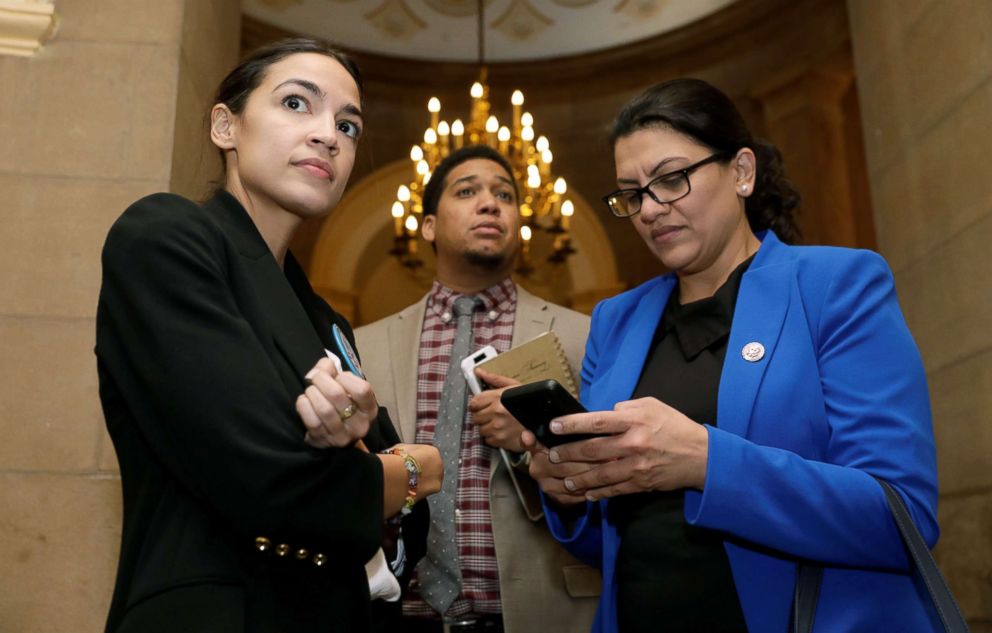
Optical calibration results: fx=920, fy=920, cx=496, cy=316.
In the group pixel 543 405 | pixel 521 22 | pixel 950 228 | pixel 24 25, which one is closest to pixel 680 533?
pixel 543 405

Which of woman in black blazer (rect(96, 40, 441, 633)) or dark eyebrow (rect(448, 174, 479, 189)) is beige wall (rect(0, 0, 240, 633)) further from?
woman in black blazer (rect(96, 40, 441, 633))

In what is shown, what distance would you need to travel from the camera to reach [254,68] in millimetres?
1795

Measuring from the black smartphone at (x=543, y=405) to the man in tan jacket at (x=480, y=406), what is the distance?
0.69 meters

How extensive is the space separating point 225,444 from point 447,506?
1.81m

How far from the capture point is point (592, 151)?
380 inches

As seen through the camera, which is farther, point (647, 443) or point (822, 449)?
point (822, 449)

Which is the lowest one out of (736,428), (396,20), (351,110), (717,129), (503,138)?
(736,428)

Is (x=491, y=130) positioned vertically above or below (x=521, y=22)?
below

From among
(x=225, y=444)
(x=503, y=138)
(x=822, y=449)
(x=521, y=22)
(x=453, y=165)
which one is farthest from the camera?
(x=521, y=22)

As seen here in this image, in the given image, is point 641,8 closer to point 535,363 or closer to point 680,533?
point 535,363

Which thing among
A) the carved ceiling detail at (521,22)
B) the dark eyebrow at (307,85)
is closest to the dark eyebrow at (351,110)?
the dark eyebrow at (307,85)

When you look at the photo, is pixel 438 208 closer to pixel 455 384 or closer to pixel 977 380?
pixel 455 384

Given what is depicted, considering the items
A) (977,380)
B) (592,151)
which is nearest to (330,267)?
(592,151)

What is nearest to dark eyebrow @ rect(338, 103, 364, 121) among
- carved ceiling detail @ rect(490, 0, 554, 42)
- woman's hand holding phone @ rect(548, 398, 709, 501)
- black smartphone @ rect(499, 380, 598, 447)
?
black smartphone @ rect(499, 380, 598, 447)
